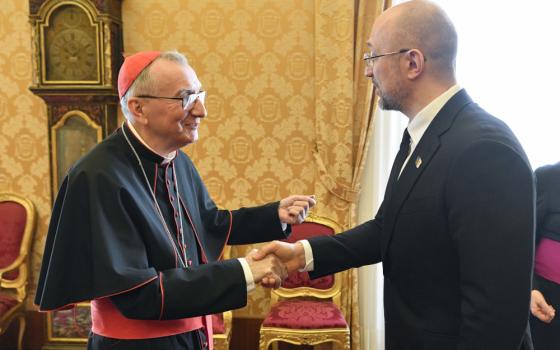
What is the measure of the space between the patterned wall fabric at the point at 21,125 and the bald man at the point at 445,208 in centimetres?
325

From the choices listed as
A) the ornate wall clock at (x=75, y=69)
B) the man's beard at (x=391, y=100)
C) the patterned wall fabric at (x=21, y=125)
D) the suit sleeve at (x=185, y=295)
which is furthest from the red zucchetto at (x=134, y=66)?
the patterned wall fabric at (x=21, y=125)

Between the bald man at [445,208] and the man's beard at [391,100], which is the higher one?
the man's beard at [391,100]

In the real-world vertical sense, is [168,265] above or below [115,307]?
above

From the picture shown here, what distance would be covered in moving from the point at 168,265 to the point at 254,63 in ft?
7.87

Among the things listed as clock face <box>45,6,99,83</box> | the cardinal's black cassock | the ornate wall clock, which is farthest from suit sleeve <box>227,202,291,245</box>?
clock face <box>45,6,99,83</box>

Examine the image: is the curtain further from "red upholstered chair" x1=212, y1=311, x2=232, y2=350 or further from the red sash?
the red sash

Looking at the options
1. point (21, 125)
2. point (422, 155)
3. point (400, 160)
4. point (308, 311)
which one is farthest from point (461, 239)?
point (21, 125)

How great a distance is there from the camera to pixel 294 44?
383cm

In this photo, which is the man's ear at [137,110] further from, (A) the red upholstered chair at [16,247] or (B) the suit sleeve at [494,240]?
(A) the red upholstered chair at [16,247]

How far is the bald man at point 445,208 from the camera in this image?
1.28 m

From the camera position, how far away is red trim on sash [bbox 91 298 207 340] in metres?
1.76

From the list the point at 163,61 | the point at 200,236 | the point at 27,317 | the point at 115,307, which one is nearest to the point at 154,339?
the point at 115,307

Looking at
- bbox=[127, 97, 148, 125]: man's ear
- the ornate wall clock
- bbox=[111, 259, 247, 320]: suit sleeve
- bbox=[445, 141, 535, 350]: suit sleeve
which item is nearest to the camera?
bbox=[445, 141, 535, 350]: suit sleeve

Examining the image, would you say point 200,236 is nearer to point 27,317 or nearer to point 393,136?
point 393,136
